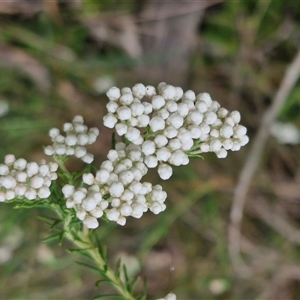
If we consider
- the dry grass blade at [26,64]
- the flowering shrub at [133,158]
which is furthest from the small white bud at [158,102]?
the dry grass blade at [26,64]

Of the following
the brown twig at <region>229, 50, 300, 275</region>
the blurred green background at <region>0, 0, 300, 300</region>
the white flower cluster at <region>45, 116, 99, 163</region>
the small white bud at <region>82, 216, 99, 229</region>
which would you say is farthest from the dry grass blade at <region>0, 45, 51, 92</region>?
the small white bud at <region>82, 216, 99, 229</region>

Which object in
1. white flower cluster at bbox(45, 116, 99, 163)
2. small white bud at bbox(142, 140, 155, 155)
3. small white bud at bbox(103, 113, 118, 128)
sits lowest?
white flower cluster at bbox(45, 116, 99, 163)

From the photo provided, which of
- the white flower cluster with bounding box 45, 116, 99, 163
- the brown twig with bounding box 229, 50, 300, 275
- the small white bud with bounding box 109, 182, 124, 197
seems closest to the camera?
the small white bud with bounding box 109, 182, 124, 197

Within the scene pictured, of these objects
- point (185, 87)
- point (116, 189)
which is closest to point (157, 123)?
point (116, 189)

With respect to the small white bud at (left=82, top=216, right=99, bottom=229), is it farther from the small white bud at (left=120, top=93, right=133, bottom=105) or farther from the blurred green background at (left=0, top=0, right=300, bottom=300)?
the blurred green background at (left=0, top=0, right=300, bottom=300)

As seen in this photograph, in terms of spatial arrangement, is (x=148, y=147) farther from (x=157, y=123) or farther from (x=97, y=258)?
(x=97, y=258)

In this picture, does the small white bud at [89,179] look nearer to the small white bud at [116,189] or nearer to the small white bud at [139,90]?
the small white bud at [116,189]
